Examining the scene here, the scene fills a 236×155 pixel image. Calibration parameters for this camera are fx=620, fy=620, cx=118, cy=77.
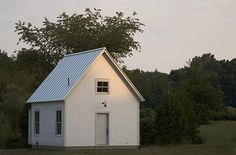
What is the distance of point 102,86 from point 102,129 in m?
2.68

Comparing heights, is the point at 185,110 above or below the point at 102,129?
above

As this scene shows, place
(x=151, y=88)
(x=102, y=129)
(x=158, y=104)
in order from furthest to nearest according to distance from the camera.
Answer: (x=151, y=88) < (x=158, y=104) < (x=102, y=129)

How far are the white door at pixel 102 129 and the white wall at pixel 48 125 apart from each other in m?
2.32

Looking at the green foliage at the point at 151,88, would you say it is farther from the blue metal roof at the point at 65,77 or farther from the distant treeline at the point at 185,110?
the blue metal roof at the point at 65,77

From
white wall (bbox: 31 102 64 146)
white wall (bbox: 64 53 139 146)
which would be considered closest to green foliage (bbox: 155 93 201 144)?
white wall (bbox: 64 53 139 146)

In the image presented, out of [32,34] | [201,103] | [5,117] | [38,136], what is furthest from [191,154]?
[32,34]

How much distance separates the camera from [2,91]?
61844 millimetres

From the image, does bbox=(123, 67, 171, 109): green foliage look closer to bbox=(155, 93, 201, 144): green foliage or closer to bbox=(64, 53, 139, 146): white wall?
bbox=(155, 93, 201, 144): green foliage

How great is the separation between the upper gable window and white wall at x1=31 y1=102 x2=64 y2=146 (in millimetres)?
2537

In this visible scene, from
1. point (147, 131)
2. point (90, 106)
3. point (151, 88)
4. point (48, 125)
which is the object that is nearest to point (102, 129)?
point (90, 106)

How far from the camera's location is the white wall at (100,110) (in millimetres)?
37562

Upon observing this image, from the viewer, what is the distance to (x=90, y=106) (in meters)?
38.0

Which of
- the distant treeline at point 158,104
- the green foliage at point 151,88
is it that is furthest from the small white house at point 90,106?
the green foliage at point 151,88

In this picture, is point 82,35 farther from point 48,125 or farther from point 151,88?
point 151,88
